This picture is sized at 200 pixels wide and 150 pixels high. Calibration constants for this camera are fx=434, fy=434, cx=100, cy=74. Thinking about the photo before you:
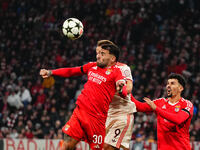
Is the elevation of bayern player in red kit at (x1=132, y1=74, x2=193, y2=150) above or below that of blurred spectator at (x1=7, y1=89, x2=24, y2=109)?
above

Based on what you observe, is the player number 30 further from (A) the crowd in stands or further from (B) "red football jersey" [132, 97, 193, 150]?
(A) the crowd in stands

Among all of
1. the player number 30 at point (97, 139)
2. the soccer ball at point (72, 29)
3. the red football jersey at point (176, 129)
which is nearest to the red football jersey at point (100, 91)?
the player number 30 at point (97, 139)

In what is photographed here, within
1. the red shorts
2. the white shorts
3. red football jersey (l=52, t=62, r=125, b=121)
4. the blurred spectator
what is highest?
red football jersey (l=52, t=62, r=125, b=121)

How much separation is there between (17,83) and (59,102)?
6.96 feet

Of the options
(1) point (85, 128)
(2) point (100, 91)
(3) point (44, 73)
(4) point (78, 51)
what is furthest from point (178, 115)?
(4) point (78, 51)

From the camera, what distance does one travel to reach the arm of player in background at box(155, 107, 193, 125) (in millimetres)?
7285

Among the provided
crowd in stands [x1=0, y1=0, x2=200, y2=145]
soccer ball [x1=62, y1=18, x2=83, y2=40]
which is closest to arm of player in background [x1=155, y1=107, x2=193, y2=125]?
soccer ball [x1=62, y1=18, x2=83, y2=40]

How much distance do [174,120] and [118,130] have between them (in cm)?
113

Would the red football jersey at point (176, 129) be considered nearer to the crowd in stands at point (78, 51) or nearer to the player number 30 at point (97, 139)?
the player number 30 at point (97, 139)

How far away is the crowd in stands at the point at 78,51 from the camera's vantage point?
51.5 ft

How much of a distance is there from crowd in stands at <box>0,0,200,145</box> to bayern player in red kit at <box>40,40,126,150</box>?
707 cm

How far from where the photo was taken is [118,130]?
313 inches

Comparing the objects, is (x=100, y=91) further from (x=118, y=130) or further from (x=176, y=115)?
(x=176, y=115)

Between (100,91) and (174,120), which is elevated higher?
(100,91)
